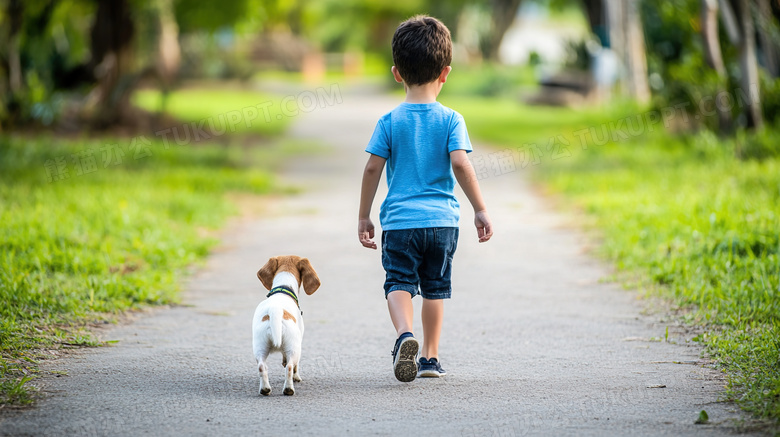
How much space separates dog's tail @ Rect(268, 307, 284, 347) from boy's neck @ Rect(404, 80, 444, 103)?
1147 mm

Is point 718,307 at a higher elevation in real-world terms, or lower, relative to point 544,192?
lower

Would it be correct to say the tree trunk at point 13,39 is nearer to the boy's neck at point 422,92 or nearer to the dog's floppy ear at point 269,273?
the dog's floppy ear at point 269,273

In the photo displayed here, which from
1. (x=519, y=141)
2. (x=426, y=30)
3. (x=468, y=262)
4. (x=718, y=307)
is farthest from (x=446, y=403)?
(x=519, y=141)

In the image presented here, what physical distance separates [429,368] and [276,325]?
0.84 metres

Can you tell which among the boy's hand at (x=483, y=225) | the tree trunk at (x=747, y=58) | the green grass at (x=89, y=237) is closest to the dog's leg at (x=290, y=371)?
the boy's hand at (x=483, y=225)

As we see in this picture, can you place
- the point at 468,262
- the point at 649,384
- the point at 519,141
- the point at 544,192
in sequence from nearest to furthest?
the point at 649,384 < the point at 468,262 < the point at 544,192 < the point at 519,141

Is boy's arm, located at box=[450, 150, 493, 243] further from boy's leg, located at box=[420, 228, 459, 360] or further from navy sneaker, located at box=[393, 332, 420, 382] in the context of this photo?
navy sneaker, located at box=[393, 332, 420, 382]

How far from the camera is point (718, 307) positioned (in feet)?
17.8

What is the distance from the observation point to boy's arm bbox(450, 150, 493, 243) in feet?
13.8

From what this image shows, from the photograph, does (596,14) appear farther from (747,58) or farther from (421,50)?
(421,50)

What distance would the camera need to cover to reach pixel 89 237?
23.9 feet

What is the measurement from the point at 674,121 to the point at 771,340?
10.4 m

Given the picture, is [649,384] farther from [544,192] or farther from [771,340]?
[544,192]

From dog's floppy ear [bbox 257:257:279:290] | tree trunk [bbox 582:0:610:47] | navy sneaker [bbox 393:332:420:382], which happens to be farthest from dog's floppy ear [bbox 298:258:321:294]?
tree trunk [bbox 582:0:610:47]
